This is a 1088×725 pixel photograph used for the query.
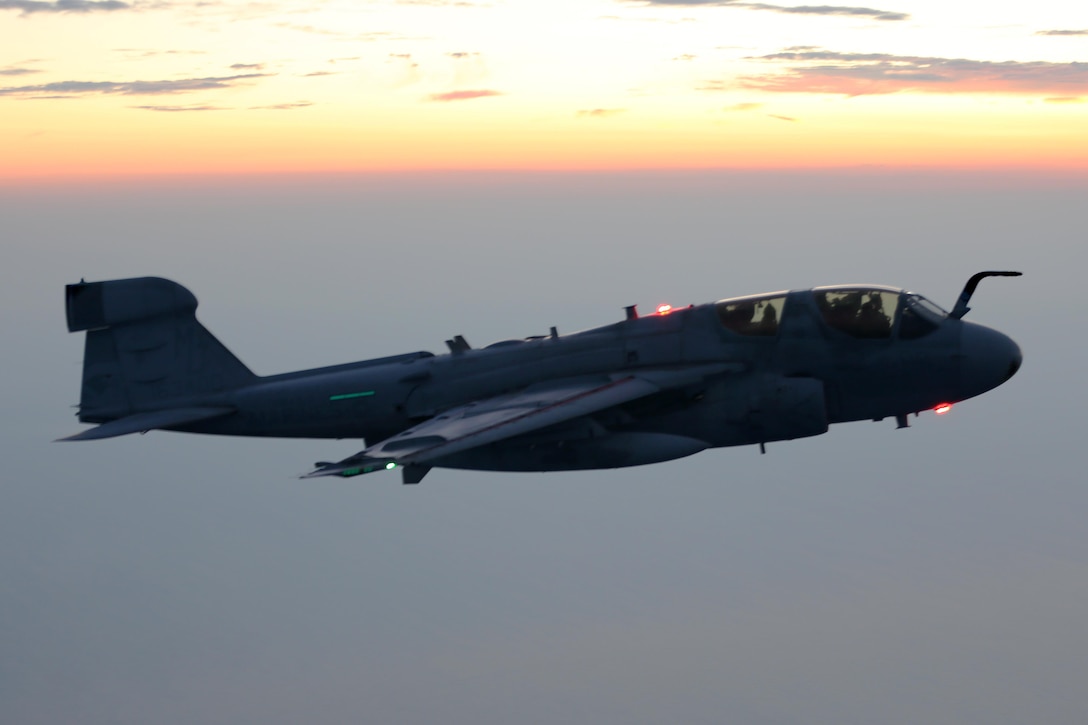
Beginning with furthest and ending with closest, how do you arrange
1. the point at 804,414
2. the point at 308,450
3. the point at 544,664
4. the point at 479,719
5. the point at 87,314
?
the point at 308,450
the point at 544,664
the point at 479,719
the point at 87,314
the point at 804,414

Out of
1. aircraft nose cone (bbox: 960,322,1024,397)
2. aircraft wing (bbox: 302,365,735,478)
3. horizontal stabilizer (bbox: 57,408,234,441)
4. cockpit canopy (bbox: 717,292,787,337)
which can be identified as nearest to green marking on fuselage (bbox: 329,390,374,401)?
aircraft wing (bbox: 302,365,735,478)

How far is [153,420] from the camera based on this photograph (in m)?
30.6

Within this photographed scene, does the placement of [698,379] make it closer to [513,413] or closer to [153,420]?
[513,413]

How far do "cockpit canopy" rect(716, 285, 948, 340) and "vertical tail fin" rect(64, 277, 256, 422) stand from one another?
1424cm

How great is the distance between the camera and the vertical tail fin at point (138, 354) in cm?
3119

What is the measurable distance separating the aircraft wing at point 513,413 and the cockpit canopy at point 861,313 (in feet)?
4.69

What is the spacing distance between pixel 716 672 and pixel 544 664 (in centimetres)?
2597

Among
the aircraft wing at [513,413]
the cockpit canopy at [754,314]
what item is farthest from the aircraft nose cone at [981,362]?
the aircraft wing at [513,413]

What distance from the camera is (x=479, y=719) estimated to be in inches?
5773

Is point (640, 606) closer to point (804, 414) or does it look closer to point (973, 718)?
point (973, 718)

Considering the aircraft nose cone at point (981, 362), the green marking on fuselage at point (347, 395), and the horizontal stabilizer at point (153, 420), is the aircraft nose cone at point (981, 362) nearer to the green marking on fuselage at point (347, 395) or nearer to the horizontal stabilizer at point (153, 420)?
the green marking on fuselage at point (347, 395)

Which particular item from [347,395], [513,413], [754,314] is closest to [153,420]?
[347,395]

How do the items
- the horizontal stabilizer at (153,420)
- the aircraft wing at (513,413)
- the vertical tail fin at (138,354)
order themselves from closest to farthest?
the aircraft wing at (513,413)
the horizontal stabilizer at (153,420)
the vertical tail fin at (138,354)

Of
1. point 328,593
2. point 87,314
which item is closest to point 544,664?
point 328,593
